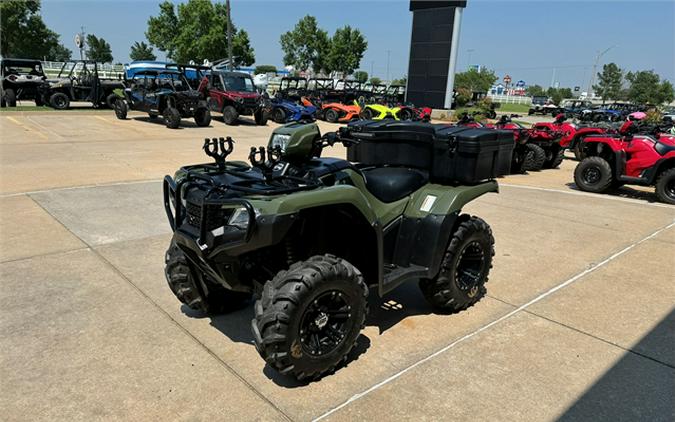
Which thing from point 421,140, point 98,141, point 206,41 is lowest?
point 98,141

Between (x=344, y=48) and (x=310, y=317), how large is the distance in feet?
196

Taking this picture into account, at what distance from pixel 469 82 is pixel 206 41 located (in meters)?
37.2

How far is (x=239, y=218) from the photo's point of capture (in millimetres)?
2531

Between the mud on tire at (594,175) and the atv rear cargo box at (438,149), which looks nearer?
the atv rear cargo box at (438,149)

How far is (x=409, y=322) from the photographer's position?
3602 millimetres

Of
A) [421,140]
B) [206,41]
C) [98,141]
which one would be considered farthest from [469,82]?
[421,140]

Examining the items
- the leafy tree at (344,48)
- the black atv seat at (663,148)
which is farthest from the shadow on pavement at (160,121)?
the leafy tree at (344,48)

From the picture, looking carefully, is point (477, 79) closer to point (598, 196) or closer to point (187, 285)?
point (598, 196)

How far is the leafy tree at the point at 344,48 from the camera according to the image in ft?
192

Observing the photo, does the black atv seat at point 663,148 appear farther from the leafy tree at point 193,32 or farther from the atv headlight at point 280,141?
the leafy tree at point 193,32

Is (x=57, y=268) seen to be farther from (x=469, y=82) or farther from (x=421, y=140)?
(x=469, y=82)

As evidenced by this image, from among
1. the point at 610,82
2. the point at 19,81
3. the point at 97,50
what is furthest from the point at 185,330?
the point at 97,50

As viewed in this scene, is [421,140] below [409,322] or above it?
above

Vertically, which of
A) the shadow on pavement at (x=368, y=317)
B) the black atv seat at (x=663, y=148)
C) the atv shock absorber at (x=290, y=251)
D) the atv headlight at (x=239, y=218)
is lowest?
the shadow on pavement at (x=368, y=317)
